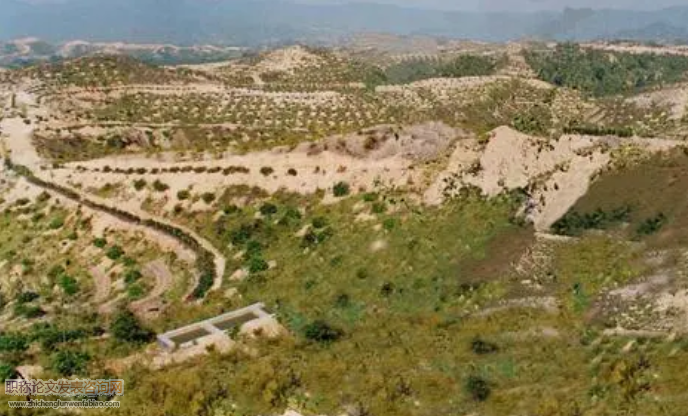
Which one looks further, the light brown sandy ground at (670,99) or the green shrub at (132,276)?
the light brown sandy ground at (670,99)

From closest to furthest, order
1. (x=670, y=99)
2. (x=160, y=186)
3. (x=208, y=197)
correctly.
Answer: (x=208, y=197) → (x=160, y=186) → (x=670, y=99)

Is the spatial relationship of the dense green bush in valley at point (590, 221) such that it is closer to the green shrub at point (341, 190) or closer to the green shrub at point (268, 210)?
the green shrub at point (341, 190)

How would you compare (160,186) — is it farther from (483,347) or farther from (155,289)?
(483,347)

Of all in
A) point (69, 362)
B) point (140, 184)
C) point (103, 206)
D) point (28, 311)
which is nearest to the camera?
point (69, 362)

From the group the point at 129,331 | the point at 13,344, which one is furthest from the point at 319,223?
the point at 13,344

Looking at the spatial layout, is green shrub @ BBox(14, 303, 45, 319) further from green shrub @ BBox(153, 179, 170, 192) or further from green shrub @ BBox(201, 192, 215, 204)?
green shrub @ BBox(153, 179, 170, 192)

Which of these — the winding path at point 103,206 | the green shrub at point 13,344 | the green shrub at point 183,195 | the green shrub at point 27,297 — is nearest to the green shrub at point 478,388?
the winding path at point 103,206

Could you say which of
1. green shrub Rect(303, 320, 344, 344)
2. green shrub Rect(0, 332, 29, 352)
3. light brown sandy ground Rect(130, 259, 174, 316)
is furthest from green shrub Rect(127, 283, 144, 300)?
green shrub Rect(303, 320, 344, 344)

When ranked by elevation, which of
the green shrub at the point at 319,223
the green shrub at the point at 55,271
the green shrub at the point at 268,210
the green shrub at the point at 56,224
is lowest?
the green shrub at the point at 55,271
